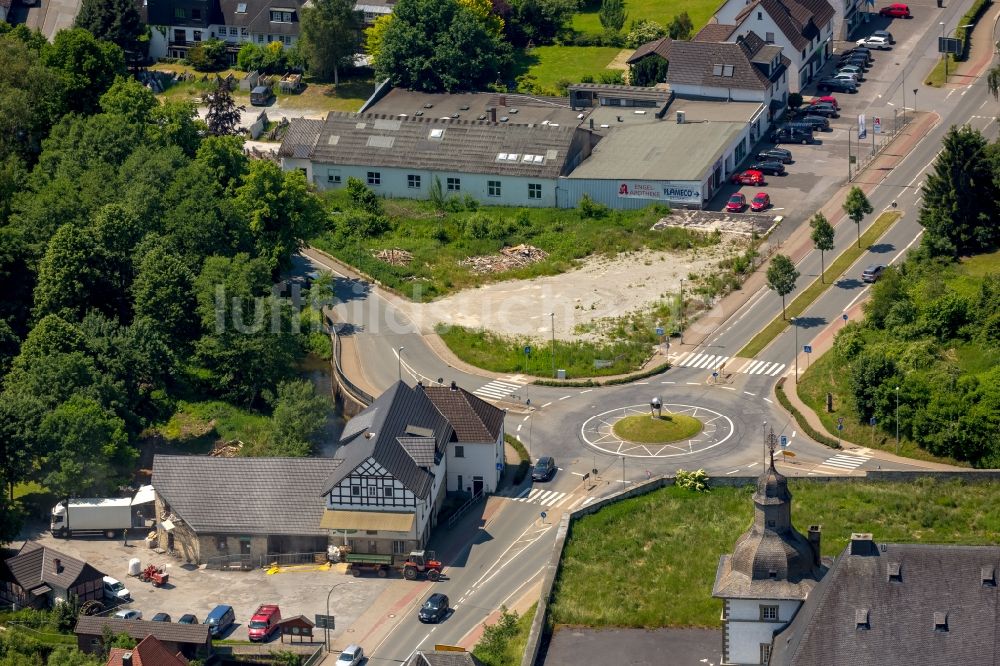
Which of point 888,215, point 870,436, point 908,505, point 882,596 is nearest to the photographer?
point 882,596

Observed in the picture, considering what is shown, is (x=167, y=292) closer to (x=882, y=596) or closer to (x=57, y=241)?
(x=57, y=241)

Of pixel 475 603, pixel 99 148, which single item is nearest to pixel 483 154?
pixel 99 148

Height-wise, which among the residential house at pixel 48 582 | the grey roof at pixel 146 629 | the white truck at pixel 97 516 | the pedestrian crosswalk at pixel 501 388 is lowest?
the grey roof at pixel 146 629

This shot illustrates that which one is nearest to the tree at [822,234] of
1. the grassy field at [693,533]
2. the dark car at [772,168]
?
the dark car at [772,168]

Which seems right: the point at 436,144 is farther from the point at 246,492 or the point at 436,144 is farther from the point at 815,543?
A: the point at 815,543

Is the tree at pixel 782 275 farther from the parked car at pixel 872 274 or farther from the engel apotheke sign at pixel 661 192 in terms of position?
the engel apotheke sign at pixel 661 192

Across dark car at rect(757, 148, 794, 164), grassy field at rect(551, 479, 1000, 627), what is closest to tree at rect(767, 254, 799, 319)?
grassy field at rect(551, 479, 1000, 627)
